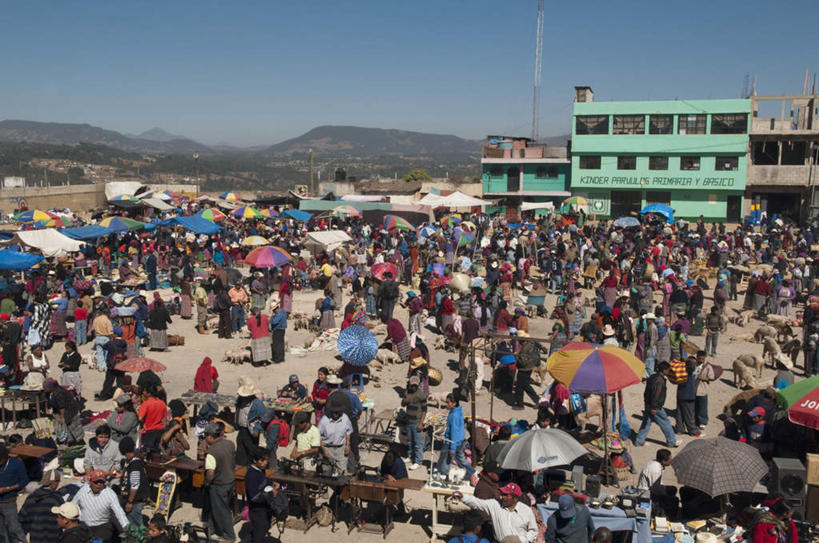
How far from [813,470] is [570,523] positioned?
114 inches

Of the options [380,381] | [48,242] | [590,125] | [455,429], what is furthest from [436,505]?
[590,125]

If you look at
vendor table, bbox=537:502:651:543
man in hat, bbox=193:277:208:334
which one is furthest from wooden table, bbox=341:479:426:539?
man in hat, bbox=193:277:208:334

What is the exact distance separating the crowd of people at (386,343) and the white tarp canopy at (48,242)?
0.64 m

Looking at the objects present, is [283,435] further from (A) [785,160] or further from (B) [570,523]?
(A) [785,160]

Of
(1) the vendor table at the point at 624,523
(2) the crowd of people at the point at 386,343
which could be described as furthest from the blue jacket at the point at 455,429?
(1) the vendor table at the point at 624,523

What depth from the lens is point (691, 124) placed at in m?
40.6

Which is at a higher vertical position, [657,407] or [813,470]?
[813,470]

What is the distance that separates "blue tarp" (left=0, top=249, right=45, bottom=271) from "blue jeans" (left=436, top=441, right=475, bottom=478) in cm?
1328

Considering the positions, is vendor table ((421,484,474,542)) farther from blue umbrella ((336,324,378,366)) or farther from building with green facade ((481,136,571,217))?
building with green facade ((481,136,571,217))

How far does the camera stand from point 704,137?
4012cm

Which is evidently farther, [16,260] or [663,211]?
[663,211]

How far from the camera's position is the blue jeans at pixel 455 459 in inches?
325

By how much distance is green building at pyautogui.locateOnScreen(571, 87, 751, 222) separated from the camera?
131 ft

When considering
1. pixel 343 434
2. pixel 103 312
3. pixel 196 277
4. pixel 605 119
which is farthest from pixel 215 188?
pixel 343 434
